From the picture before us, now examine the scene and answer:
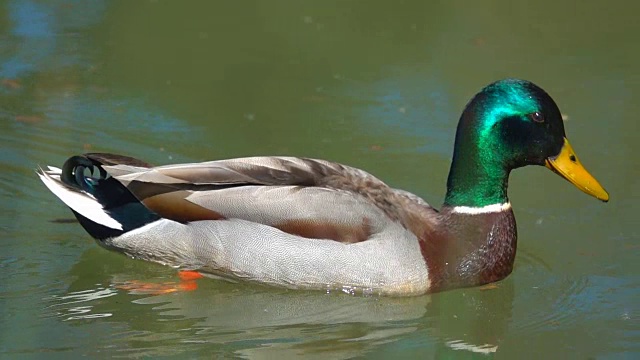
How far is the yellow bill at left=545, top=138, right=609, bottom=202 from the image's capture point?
700 cm

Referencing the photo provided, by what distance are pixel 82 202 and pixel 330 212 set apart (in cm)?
146

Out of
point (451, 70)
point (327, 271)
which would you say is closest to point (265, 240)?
point (327, 271)

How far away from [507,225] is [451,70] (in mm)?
3297

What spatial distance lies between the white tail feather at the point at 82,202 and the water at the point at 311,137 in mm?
303

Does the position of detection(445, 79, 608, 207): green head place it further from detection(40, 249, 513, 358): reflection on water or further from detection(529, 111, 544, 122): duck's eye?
detection(40, 249, 513, 358): reflection on water

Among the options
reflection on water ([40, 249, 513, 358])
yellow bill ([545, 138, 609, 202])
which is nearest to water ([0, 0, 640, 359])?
reflection on water ([40, 249, 513, 358])

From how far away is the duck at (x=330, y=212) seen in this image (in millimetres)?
6742

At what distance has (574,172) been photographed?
7.03 meters

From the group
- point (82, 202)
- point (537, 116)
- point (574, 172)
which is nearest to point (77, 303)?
point (82, 202)

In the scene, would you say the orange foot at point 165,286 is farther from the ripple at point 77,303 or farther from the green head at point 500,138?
the green head at point 500,138

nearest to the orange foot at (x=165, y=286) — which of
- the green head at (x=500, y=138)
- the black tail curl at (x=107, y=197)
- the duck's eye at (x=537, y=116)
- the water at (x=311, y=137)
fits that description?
the water at (x=311, y=137)

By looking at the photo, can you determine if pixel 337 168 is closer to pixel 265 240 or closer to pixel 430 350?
pixel 265 240

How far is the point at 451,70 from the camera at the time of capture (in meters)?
10.2

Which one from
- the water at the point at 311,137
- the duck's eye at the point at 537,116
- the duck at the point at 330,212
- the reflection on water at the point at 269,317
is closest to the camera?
the reflection on water at the point at 269,317
